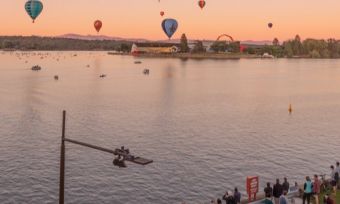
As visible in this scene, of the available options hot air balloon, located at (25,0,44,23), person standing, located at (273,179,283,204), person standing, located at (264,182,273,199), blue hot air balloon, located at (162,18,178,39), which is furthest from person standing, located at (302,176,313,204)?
blue hot air balloon, located at (162,18,178,39)

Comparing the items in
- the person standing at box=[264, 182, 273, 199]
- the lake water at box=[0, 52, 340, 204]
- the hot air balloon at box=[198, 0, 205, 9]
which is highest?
the hot air balloon at box=[198, 0, 205, 9]

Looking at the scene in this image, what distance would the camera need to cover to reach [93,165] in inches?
2135

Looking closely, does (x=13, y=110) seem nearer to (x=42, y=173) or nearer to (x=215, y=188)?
(x=42, y=173)

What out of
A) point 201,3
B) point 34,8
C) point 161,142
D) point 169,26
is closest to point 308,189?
point 161,142

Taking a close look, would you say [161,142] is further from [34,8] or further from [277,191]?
[34,8]

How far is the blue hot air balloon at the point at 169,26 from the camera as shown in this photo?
192000 mm

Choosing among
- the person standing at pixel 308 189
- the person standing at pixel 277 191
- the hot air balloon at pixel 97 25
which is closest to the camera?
the person standing at pixel 308 189

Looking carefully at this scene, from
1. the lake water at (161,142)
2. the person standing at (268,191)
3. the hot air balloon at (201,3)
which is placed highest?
the hot air balloon at (201,3)

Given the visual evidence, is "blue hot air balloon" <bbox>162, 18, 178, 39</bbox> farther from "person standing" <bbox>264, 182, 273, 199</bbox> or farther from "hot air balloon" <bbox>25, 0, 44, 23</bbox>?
"person standing" <bbox>264, 182, 273, 199</bbox>

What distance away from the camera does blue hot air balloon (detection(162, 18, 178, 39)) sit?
19200 cm

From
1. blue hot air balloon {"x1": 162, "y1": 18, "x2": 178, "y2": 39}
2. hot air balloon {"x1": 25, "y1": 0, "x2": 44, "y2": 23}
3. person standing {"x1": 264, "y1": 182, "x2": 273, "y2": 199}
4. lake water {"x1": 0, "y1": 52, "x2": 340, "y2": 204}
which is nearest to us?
person standing {"x1": 264, "y1": 182, "x2": 273, "y2": 199}

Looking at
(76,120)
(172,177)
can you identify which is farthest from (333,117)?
(172,177)

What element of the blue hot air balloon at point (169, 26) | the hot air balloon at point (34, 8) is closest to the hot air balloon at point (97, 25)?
the blue hot air balloon at point (169, 26)

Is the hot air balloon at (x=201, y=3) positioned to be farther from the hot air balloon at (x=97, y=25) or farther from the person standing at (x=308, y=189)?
the person standing at (x=308, y=189)
